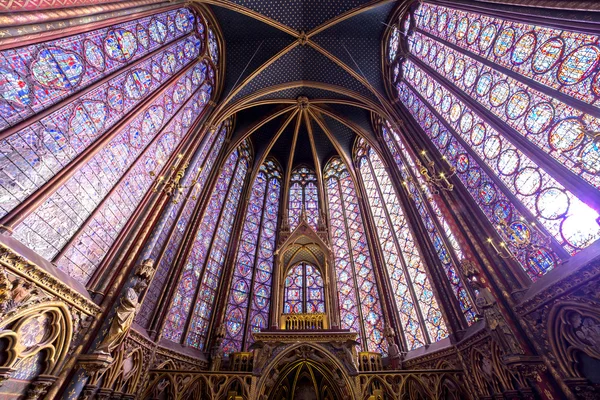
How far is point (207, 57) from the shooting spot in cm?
1195

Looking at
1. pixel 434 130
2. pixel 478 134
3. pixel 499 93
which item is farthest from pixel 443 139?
pixel 499 93

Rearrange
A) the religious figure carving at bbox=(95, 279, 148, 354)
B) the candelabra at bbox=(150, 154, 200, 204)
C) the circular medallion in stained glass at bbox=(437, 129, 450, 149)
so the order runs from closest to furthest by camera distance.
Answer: the religious figure carving at bbox=(95, 279, 148, 354) < the candelabra at bbox=(150, 154, 200, 204) < the circular medallion in stained glass at bbox=(437, 129, 450, 149)

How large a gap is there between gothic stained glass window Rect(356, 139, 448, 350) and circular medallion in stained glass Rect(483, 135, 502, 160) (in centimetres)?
401

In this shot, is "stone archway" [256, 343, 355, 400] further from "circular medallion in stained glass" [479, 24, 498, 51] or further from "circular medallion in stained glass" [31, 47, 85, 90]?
"circular medallion in stained glass" [479, 24, 498, 51]

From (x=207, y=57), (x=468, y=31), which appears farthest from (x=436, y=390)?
(x=207, y=57)

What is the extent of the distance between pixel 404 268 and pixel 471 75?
7190 millimetres

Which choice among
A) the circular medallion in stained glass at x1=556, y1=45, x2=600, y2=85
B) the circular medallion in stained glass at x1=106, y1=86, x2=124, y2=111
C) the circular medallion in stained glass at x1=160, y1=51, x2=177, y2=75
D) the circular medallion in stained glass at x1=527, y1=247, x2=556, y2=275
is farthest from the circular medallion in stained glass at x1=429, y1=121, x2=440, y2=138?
Result: the circular medallion in stained glass at x1=106, y1=86, x2=124, y2=111

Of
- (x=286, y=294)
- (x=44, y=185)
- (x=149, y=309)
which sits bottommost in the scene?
(x=149, y=309)

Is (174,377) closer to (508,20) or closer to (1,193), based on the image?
(1,193)

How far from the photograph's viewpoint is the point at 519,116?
249 inches

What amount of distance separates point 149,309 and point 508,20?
12.8 metres

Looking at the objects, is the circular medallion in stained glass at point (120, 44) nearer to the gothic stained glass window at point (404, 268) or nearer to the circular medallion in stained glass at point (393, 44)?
the circular medallion in stained glass at point (393, 44)

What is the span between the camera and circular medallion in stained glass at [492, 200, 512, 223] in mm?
6566

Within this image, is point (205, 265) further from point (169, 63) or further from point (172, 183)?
point (169, 63)
